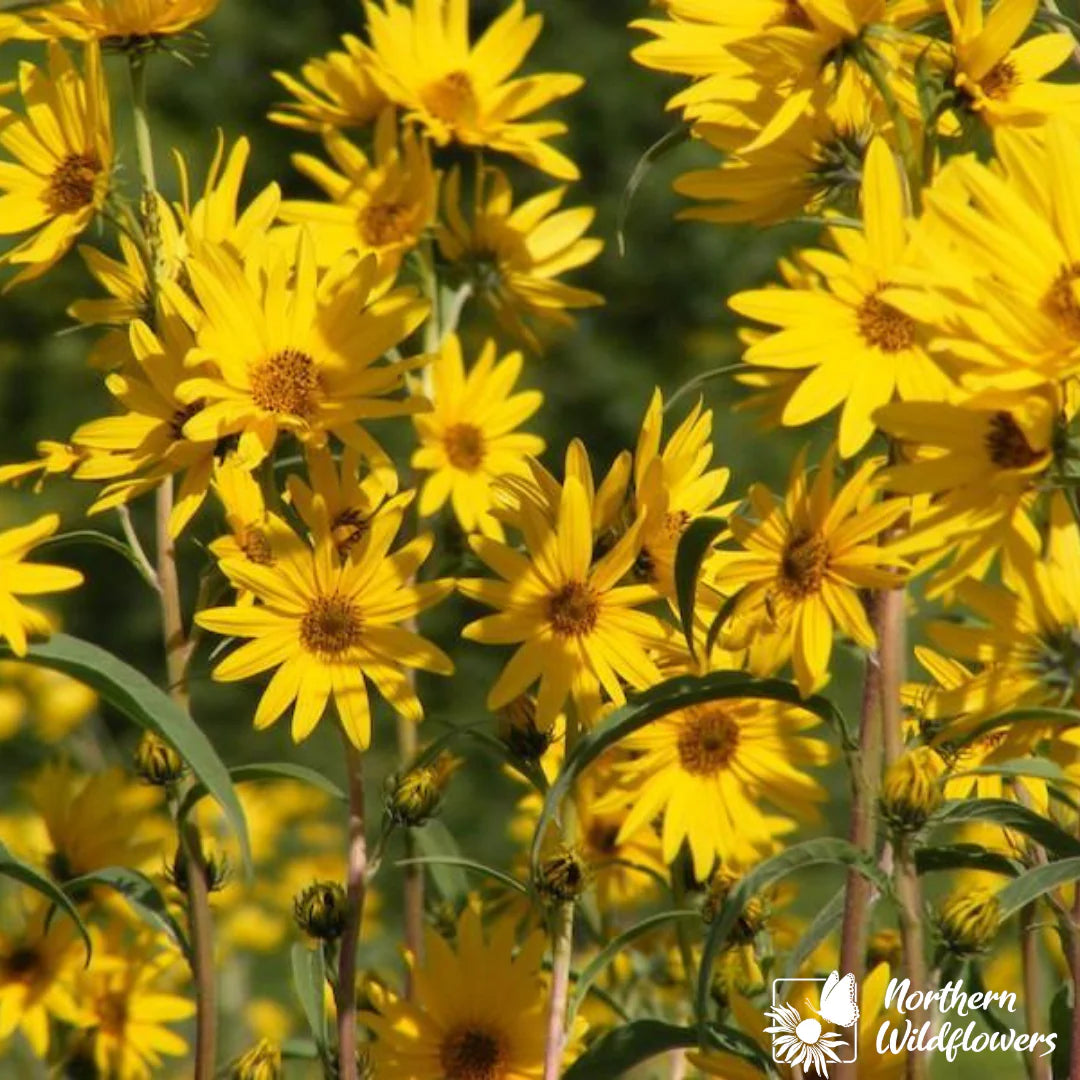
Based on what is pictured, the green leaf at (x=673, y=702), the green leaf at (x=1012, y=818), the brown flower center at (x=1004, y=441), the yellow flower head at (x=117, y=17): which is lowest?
the green leaf at (x=1012, y=818)

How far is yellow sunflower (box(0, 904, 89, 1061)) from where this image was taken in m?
1.58

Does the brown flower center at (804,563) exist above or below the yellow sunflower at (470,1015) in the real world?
above

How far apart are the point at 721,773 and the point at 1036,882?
0.35 m

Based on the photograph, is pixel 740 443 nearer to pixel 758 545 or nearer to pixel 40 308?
pixel 40 308

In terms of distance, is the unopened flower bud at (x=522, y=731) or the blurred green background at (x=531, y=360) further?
the blurred green background at (x=531, y=360)

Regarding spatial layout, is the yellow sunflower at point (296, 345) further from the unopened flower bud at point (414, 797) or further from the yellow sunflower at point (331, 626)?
Answer: the unopened flower bud at point (414, 797)

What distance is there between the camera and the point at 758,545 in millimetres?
1162

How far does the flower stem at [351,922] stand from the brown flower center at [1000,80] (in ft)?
1.70

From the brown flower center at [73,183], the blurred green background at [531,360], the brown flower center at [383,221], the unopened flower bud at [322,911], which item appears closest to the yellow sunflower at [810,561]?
the unopened flower bud at [322,911]

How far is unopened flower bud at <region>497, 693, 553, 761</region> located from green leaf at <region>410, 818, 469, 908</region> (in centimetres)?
19

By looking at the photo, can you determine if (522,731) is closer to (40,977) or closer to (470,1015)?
(470,1015)

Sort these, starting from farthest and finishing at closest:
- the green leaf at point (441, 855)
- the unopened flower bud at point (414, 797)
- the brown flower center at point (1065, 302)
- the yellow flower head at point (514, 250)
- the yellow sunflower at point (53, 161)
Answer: the yellow flower head at point (514, 250), the green leaf at point (441, 855), the yellow sunflower at point (53, 161), the unopened flower bud at point (414, 797), the brown flower center at point (1065, 302)

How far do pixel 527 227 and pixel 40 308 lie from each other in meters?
4.57

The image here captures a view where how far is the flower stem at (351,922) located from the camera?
125cm
